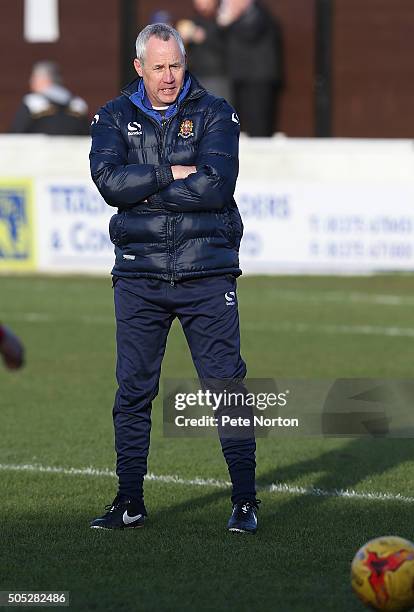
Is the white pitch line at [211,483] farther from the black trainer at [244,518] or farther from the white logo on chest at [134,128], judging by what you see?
the white logo on chest at [134,128]

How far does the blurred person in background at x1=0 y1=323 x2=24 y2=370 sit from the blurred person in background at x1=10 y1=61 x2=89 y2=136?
51.0 ft

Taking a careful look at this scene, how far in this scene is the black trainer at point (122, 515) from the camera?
7.22m

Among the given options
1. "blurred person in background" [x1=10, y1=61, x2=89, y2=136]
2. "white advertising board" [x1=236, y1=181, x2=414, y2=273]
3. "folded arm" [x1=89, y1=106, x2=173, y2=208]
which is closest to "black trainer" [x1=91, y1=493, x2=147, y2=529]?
"folded arm" [x1=89, y1=106, x2=173, y2=208]

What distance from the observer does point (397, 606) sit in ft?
18.5

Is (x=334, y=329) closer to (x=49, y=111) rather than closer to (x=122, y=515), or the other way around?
(x=122, y=515)

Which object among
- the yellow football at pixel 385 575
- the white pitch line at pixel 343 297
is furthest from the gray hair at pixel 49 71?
the yellow football at pixel 385 575

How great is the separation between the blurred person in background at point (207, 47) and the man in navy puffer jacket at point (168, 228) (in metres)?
15.2

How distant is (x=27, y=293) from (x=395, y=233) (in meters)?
4.29

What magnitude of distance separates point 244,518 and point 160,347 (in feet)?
2.84

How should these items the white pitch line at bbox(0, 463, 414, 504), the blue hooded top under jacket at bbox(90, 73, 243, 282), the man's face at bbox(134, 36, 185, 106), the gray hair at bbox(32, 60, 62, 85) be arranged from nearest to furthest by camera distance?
1. the man's face at bbox(134, 36, 185, 106)
2. the blue hooded top under jacket at bbox(90, 73, 243, 282)
3. the white pitch line at bbox(0, 463, 414, 504)
4. the gray hair at bbox(32, 60, 62, 85)

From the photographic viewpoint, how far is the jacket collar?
6980 millimetres

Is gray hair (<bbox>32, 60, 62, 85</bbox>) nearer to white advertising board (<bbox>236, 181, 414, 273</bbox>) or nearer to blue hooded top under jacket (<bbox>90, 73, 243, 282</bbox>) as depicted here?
white advertising board (<bbox>236, 181, 414, 273</bbox>)

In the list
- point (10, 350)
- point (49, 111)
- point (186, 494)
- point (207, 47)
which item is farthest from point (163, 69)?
point (207, 47)

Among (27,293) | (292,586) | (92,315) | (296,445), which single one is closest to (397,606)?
(292,586)
